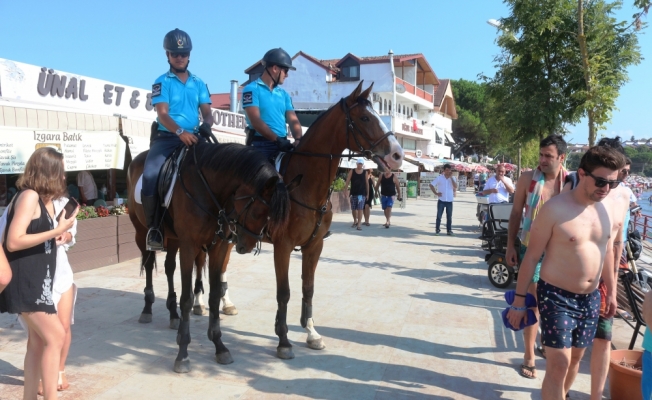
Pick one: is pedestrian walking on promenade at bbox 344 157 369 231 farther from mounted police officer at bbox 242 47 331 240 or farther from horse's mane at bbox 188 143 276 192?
horse's mane at bbox 188 143 276 192

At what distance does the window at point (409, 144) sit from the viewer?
4388 cm

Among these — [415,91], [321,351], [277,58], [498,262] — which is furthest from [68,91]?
[415,91]

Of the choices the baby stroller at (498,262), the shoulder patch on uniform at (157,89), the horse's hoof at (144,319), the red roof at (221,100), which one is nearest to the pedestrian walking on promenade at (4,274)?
the shoulder patch on uniform at (157,89)

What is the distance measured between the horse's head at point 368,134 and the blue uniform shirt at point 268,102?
89 centimetres

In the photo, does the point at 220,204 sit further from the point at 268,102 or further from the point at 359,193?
the point at 359,193

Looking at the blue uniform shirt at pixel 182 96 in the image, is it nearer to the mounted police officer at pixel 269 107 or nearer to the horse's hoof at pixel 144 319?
the mounted police officer at pixel 269 107

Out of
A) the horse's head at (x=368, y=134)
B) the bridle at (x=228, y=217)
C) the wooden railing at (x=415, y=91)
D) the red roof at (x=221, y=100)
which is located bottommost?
the bridle at (x=228, y=217)

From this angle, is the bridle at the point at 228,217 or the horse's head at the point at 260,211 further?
the bridle at the point at 228,217

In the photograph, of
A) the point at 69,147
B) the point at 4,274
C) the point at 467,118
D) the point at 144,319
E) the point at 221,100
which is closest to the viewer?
the point at 4,274

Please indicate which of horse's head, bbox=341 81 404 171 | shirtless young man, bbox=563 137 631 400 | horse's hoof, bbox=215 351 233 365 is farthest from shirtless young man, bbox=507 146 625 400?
horse's hoof, bbox=215 351 233 365

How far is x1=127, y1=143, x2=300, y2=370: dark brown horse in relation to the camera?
3.88 meters

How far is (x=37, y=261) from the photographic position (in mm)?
3016

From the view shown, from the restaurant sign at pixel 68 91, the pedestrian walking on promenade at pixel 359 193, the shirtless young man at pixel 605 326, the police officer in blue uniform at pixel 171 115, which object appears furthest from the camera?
the pedestrian walking on promenade at pixel 359 193

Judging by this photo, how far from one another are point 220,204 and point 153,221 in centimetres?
91
